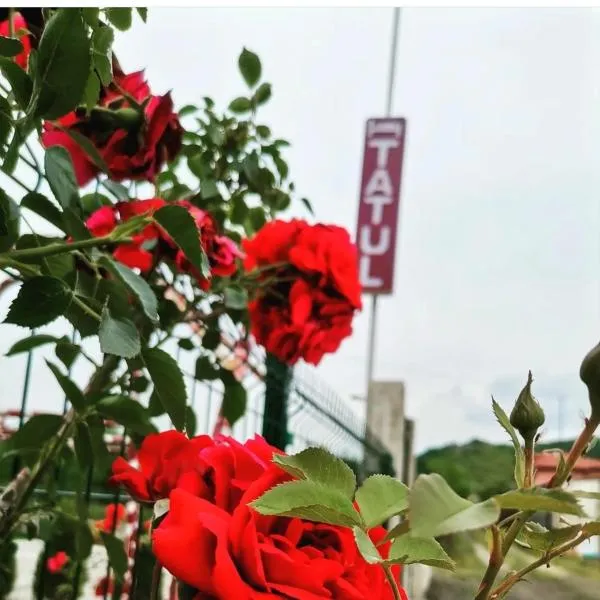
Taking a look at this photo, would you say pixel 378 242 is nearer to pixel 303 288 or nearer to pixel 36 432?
pixel 303 288

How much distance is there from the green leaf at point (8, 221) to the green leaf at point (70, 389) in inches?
4.7

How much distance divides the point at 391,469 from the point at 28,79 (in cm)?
349

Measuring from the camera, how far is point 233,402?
0.79m

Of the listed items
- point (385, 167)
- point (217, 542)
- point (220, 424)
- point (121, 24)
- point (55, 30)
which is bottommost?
point (217, 542)

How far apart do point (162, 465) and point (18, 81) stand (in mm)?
202

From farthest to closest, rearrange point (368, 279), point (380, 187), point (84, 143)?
point (380, 187) → point (368, 279) → point (84, 143)

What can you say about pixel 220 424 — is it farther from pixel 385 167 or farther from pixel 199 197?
pixel 385 167

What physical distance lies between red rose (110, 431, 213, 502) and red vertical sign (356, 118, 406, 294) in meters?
5.94

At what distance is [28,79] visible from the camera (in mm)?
355

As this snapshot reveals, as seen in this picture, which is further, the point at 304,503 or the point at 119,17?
the point at 119,17

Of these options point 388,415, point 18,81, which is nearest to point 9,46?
point 18,81

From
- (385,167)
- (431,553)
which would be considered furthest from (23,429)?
(385,167)

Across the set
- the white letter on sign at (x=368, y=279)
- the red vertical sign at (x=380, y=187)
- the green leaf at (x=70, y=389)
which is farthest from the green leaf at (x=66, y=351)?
the red vertical sign at (x=380, y=187)

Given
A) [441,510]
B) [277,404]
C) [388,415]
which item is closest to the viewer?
[441,510]
